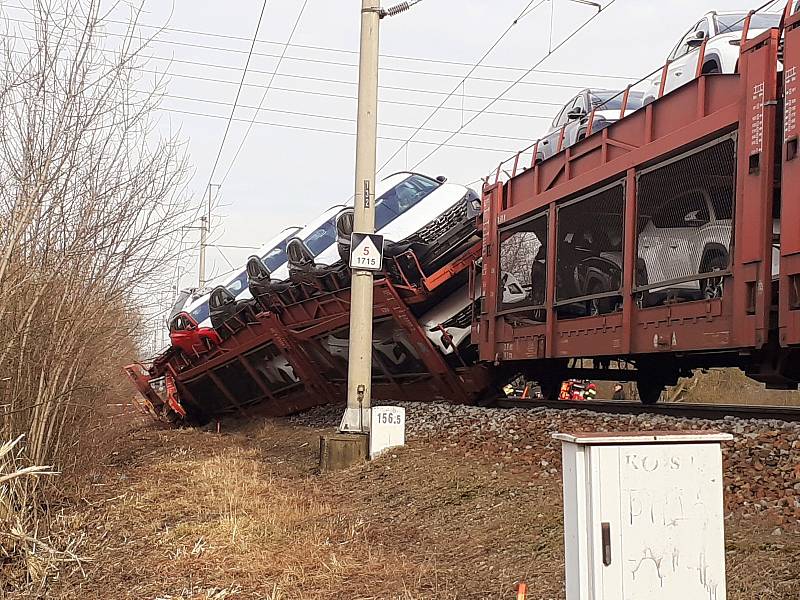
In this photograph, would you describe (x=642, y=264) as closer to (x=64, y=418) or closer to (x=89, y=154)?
(x=89, y=154)

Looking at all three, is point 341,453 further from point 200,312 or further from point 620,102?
point 200,312

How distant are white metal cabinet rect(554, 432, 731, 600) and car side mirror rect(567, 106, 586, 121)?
9820 millimetres

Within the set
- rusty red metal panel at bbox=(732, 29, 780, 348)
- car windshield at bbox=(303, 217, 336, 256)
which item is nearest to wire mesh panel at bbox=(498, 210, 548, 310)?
car windshield at bbox=(303, 217, 336, 256)

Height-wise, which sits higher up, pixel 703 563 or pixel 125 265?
pixel 125 265

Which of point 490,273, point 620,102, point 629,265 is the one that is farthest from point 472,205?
point 629,265

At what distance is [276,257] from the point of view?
55.8ft

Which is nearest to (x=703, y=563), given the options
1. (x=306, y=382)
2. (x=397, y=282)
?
(x=397, y=282)

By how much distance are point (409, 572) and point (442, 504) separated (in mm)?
1560

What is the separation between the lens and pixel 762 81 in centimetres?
750

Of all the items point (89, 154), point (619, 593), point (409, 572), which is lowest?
point (409, 572)

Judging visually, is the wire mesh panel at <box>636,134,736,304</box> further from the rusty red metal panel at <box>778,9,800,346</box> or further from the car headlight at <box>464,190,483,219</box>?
the car headlight at <box>464,190,483,219</box>

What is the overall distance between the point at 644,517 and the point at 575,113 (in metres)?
10.4

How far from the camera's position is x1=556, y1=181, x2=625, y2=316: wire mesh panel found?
32.8 ft

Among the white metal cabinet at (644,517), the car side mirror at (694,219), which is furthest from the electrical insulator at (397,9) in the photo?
the white metal cabinet at (644,517)
